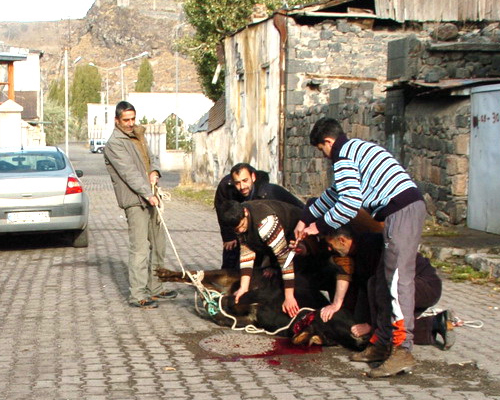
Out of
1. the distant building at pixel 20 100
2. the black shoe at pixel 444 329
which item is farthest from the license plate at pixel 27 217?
the distant building at pixel 20 100

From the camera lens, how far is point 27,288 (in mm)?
10297

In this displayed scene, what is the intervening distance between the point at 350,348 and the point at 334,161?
4.68 ft

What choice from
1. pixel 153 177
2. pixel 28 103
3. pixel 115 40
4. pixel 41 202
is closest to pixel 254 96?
pixel 41 202

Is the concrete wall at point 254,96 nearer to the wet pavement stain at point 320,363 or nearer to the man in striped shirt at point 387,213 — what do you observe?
the wet pavement stain at point 320,363

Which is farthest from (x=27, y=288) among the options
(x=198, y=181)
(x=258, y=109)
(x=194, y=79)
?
(x=194, y=79)

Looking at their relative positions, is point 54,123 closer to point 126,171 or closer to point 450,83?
point 450,83

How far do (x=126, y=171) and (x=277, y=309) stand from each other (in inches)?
87.6

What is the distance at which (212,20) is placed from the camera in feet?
118

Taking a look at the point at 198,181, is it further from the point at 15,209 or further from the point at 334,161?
the point at 334,161

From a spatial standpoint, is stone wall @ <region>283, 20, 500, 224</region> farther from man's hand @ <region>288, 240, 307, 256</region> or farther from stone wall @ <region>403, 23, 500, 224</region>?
man's hand @ <region>288, 240, 307, 256</region>

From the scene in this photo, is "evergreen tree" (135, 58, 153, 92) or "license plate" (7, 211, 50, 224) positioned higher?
"evergreen tree" (135, 58, 153, 92)

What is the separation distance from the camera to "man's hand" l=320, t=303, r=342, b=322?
702 cm

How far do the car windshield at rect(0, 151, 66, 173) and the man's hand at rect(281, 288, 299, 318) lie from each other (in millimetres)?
7587

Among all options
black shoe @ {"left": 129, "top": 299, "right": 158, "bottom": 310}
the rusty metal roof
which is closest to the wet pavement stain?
black shoe @ {"left": 129, "top": 299, "right": 158, "bottom": 310}
